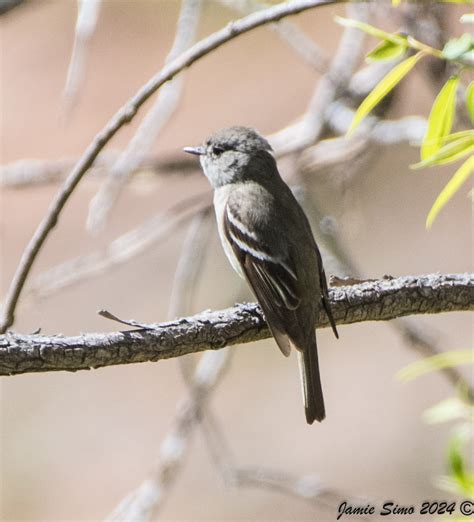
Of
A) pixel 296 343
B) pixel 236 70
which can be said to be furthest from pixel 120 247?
pixel 236 70

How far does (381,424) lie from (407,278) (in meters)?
5.32

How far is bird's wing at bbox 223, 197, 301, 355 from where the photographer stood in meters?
3.54

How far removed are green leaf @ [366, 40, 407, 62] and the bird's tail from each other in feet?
5.11

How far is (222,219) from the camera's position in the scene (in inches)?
169

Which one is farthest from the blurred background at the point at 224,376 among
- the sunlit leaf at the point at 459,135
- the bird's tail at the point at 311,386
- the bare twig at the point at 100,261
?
the sunlit leaf at the point at 459,135

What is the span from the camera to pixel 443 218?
955 centimetres

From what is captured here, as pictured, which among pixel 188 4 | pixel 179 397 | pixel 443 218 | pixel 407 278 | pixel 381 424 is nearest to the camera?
pixel 407 278

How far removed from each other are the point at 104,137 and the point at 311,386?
1.47 metres

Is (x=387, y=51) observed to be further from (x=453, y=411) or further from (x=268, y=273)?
(x=268, y=273)

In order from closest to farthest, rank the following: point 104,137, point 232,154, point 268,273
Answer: point 104,137, point 268,273, point 232,154

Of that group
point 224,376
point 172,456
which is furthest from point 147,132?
point 224,376

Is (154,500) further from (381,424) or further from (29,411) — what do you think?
(29,411)

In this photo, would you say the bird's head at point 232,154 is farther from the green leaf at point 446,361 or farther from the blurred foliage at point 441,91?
the blurred foliage at point 441,91

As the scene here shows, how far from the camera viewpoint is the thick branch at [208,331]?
256cm
